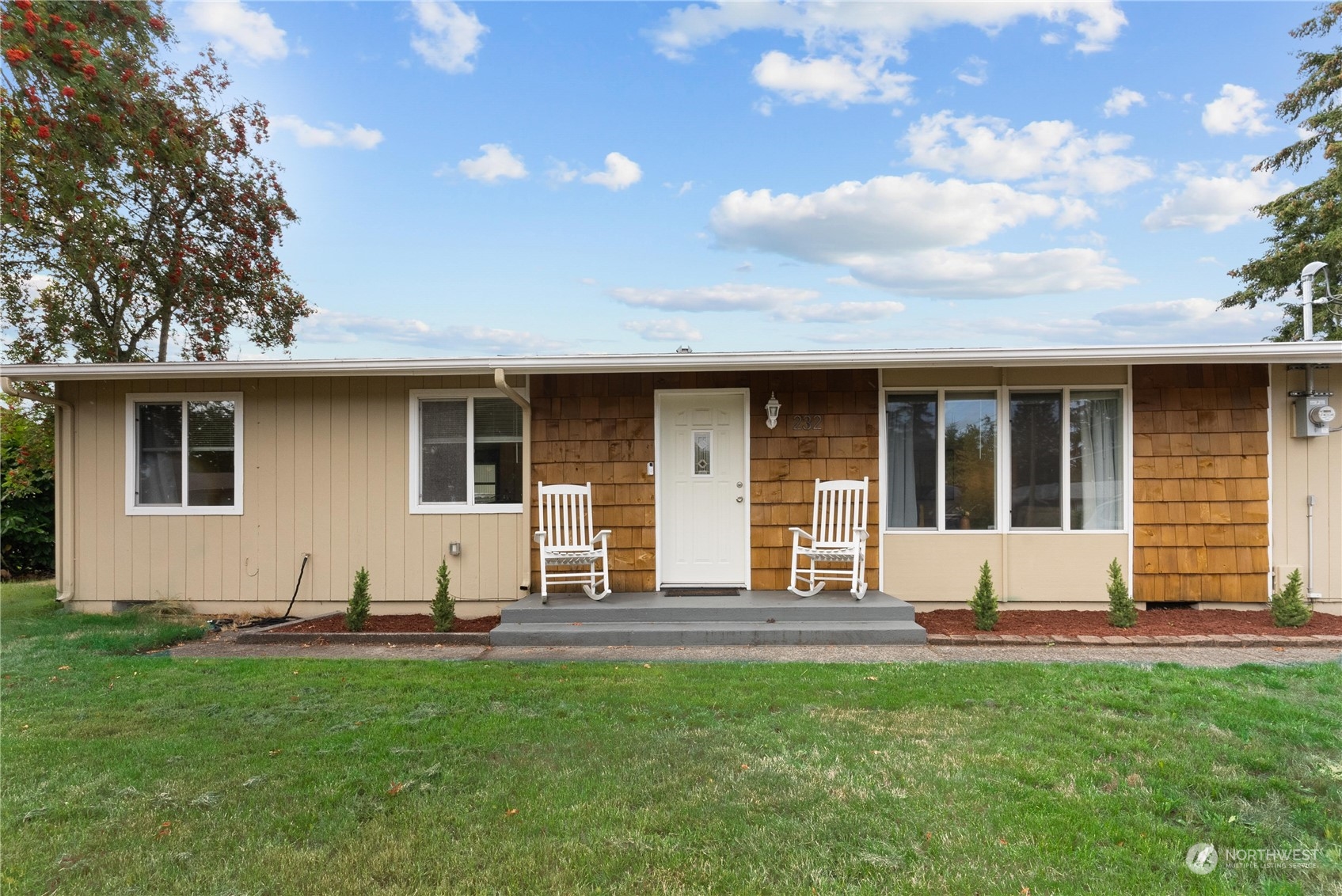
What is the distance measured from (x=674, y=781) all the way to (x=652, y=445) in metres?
4.04

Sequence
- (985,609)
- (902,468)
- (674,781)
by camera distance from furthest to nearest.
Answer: (902,468) → (985,609) → (674,781)

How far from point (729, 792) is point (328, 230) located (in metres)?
12.1

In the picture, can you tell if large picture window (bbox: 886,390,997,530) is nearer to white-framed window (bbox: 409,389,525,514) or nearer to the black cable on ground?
white-framed window (bbox: 409,389,525,514)

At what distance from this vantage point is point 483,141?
11250 mm

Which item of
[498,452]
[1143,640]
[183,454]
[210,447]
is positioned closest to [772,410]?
[498,452]

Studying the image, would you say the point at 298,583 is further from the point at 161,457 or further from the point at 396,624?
the point at 161,457

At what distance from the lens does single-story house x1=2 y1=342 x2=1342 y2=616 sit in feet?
20.9

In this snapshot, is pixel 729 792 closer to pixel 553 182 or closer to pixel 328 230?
pixel 553 182

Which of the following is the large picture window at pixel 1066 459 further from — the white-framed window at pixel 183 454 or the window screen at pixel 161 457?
the window screen at pixel 161 457

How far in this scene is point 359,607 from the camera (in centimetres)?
607

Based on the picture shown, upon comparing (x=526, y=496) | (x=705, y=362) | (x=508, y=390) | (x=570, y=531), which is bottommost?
(x=570, y=531)

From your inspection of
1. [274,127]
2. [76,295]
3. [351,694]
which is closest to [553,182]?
[274,127]

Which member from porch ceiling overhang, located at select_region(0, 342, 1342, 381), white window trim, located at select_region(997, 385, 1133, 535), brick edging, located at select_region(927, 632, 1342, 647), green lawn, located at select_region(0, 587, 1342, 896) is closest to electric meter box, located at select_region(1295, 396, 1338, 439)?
porch ceiling overhang, located at select_region(0, 342, 1342, 381)

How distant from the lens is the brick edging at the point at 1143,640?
5.42 m
